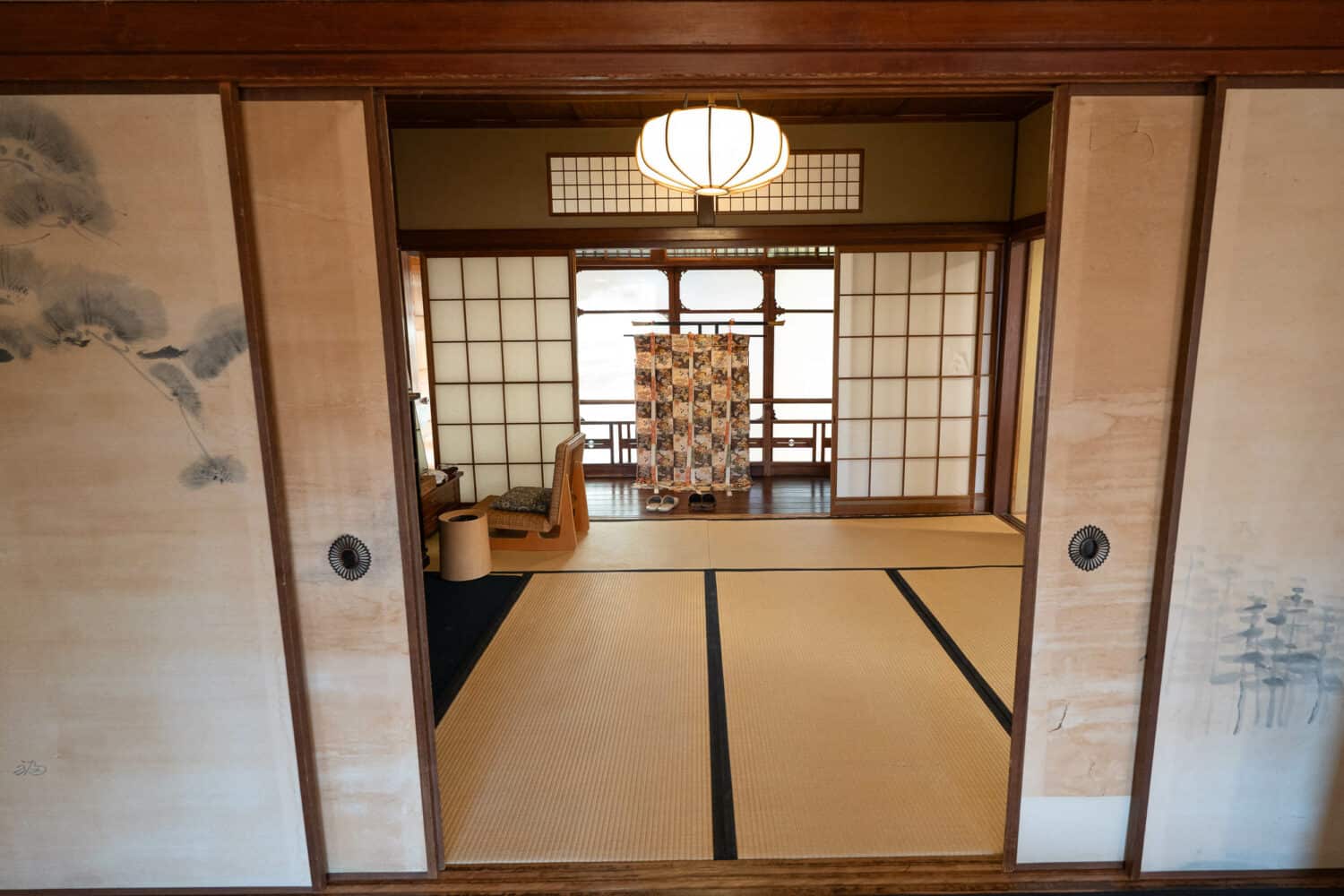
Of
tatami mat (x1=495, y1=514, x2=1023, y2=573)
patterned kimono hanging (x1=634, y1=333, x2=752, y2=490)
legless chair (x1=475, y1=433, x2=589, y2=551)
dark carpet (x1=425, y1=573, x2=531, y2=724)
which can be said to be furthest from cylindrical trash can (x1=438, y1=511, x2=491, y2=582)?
patterned kimono hanging (x1=634, y1=333, x2=752, y2=490)

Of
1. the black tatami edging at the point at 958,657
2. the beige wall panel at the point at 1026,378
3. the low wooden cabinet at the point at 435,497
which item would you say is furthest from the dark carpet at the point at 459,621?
the beige wall panel at the point at 1026,378

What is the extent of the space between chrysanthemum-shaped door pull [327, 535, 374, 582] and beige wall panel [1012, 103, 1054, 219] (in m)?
4.53

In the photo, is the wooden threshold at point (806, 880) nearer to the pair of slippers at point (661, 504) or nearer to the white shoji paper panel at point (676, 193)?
the pair of slippers at point (661, 504)

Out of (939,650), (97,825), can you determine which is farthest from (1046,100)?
(97,825)

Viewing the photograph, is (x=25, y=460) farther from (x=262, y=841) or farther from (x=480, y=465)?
(x=480, y=465)

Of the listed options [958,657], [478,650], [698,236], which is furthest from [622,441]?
[958,657]

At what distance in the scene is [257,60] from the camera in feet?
4.82

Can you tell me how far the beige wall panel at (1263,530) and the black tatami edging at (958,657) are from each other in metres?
0.53

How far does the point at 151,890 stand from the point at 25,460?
1140 millimetres

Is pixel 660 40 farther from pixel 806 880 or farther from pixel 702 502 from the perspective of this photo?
pixel 702 502

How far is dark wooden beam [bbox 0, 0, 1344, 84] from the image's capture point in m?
1.45

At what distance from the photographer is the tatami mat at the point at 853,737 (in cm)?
200

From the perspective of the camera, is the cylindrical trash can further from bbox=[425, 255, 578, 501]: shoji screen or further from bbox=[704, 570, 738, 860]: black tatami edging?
bbox=[425, 255, 578, 501]: shoji screen

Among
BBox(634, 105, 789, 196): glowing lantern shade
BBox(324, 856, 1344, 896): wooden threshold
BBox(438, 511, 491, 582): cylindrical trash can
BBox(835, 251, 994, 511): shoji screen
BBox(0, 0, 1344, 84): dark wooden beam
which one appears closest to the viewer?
BBox(0, 0, 1344, 84): dark wooden beam
